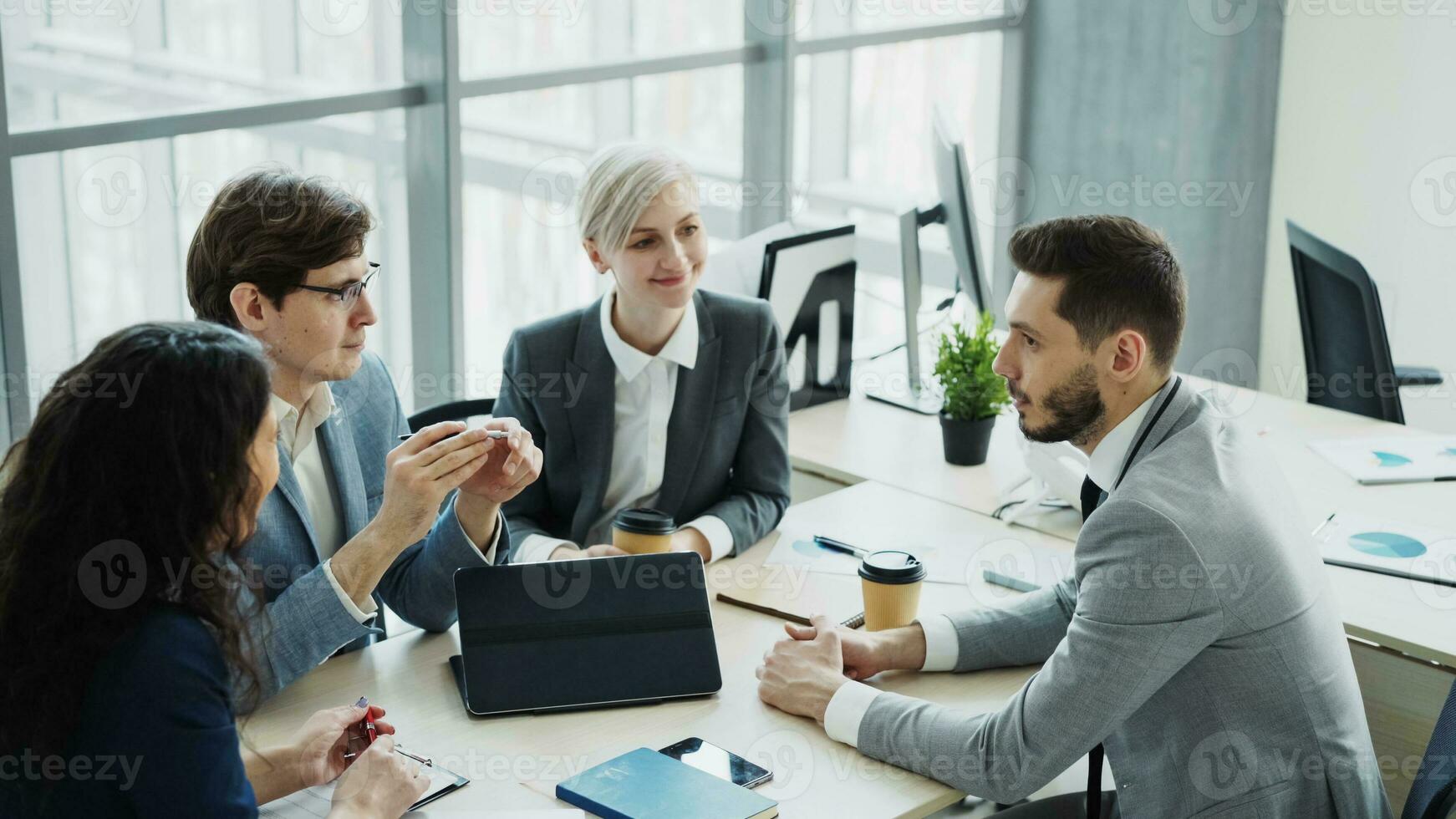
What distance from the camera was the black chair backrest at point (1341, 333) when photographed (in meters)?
3.40

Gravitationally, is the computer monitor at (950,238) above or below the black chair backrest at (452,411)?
above

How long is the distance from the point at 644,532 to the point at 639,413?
422 millimetres

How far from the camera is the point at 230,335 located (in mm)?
1399

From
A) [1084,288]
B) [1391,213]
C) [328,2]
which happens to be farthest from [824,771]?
[1391,213]

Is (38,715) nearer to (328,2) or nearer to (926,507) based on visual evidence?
(926,507)

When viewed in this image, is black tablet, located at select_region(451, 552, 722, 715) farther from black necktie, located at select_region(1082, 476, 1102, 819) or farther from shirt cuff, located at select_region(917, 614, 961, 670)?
black necktie, located at select_region(1082, 476, 1102, 819)

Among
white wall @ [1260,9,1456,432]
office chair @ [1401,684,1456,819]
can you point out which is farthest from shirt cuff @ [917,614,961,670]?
white wall @ [1260,9,1456,432]

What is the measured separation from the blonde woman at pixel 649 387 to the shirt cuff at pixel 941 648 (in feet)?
1.76

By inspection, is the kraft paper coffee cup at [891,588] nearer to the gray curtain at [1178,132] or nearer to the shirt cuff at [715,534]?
the shirt cuff at [715,534]

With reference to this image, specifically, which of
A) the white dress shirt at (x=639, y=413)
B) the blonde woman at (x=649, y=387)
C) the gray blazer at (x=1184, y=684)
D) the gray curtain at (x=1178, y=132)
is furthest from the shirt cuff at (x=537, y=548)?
the gray curtain at (x=1178, y=132)

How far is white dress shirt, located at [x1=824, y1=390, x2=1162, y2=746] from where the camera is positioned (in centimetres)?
187

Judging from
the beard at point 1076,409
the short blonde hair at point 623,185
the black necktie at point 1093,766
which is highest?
the short blonde hair at point 623,185

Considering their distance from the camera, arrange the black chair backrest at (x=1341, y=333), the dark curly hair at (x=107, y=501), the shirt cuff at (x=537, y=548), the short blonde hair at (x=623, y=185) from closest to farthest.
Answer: the dark curly hair at (x=107, y=501) → the shirt cuff at (x=537, y=548) → the short blonde hair at (x=623, y=185) → the black chair backrest at (x=1341, y=333)

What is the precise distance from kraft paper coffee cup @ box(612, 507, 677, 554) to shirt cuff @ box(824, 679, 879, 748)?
19.1 inches
